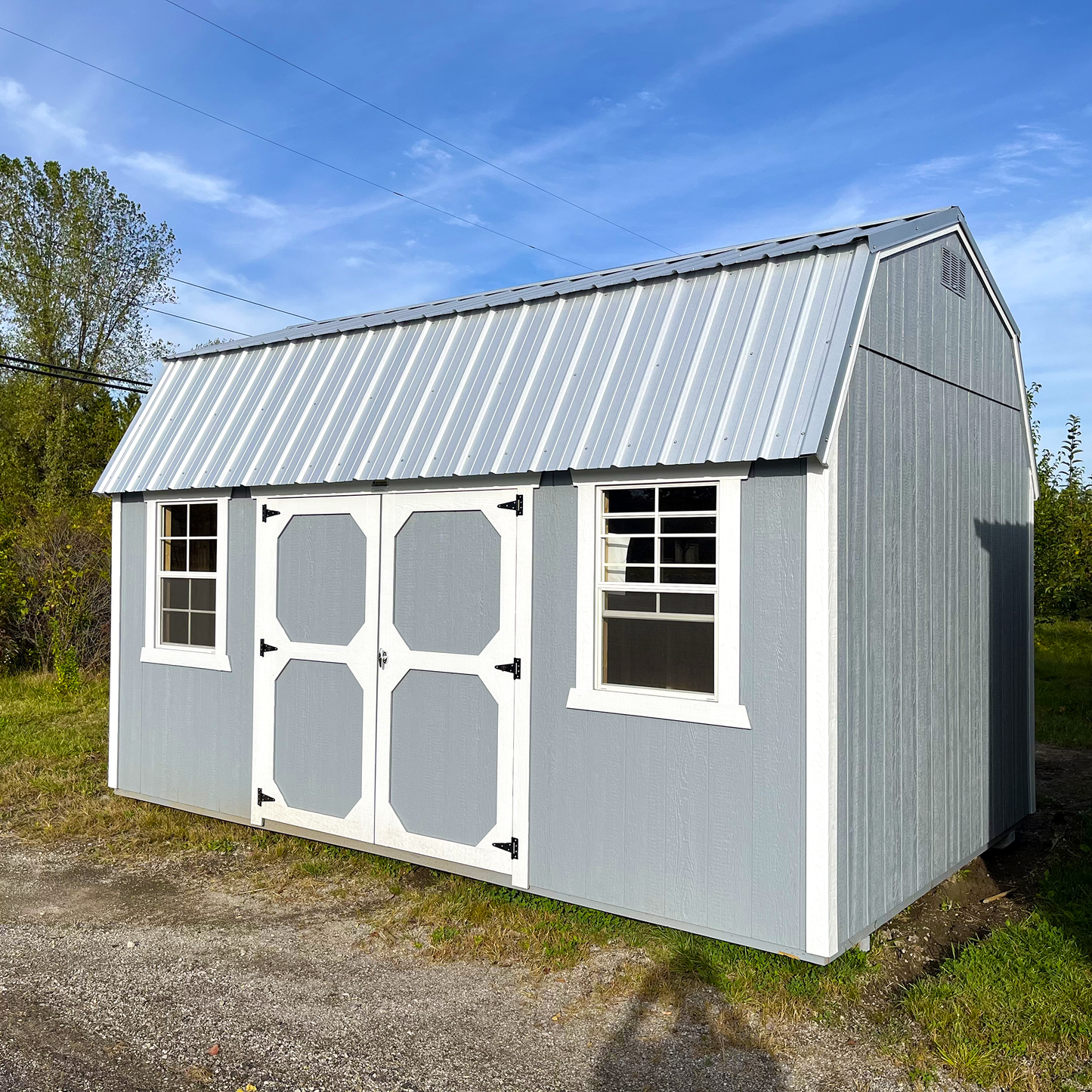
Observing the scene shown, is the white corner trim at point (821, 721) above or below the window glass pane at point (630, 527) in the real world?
below

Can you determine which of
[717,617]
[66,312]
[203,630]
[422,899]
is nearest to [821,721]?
[717,617]

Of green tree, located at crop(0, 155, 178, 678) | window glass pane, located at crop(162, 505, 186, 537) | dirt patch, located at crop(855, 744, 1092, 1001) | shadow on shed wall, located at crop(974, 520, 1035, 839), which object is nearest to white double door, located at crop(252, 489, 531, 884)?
window glass pane, located at crop(162, 505, 186, 537)

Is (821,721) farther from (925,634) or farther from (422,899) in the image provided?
(422,899)

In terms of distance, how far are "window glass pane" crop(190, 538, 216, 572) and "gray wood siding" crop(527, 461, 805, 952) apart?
269 centimetres

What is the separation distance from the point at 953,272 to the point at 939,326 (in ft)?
1.38

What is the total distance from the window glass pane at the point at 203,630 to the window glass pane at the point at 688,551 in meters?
3.41

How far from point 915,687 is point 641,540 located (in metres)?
1.61

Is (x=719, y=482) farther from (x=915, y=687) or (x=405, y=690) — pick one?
(x=405, y=690)

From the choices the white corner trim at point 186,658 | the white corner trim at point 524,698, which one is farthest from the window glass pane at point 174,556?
the white corner trim at point 524,698

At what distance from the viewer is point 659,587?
15.1 feet

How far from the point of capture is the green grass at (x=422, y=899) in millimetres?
4344

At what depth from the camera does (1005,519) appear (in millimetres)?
6355

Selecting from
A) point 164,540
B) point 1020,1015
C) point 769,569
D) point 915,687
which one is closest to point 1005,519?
point 915,687

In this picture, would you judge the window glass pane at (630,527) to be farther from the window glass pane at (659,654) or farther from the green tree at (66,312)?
the green tree at (66,312)
